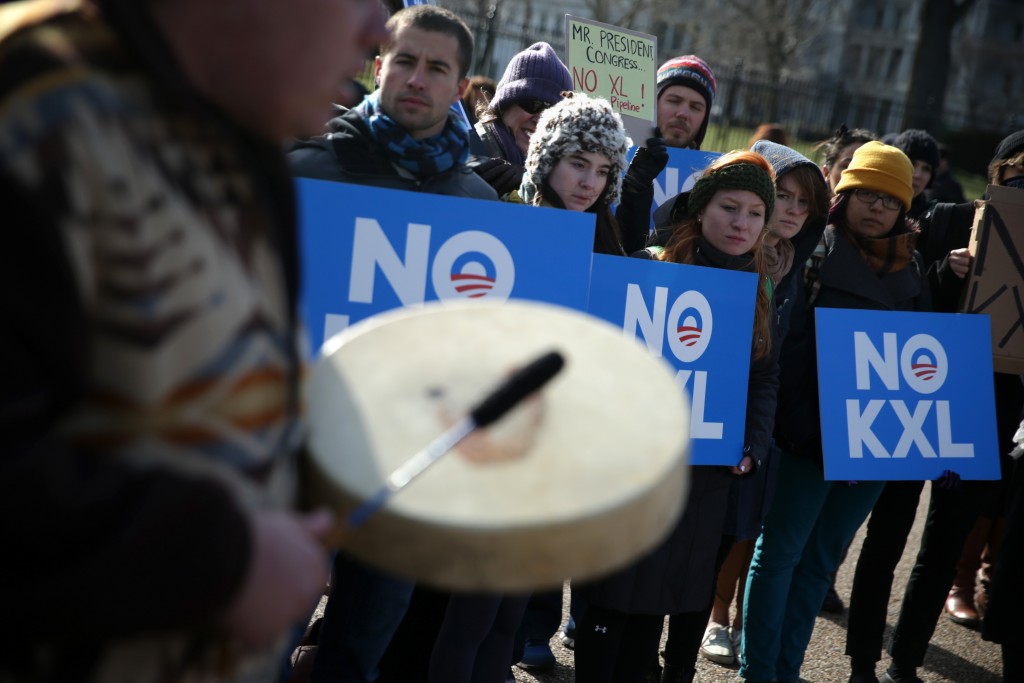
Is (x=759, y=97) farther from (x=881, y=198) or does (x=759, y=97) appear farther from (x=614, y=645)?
(x=614, y=645)

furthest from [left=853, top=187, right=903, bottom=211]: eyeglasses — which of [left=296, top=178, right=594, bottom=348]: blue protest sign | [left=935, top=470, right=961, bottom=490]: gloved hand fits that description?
[left=296, top=178, right=594, bottom=348]: blue protest sign

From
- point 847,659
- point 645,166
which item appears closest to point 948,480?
point 847,659

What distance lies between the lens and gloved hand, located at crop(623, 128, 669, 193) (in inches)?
176

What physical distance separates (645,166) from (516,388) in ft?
10.9

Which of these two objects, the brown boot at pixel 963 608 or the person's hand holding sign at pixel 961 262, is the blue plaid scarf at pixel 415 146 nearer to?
the person's hand holding sign at pixel 961 262

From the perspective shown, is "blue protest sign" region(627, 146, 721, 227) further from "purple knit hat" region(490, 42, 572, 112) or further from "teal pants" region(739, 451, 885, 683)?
"teal pants" region(739, 451, 885, 683)

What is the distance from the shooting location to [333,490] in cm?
130

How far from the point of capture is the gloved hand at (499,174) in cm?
381

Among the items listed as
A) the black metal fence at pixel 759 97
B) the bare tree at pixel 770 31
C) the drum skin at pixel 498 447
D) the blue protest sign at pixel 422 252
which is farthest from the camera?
the bare tree at pixel 770 31

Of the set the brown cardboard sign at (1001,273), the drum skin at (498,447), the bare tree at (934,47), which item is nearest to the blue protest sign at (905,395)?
the brown cardboard sign at (1001,273)

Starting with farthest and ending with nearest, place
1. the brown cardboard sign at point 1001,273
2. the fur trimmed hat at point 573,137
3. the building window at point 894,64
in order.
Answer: the building window at point 894,64 < the brown cardboard sign at point 1001,273 < the fur trimmed hat at point 573,137

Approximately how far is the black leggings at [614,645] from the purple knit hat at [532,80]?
2.24 m

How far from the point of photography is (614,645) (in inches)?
133

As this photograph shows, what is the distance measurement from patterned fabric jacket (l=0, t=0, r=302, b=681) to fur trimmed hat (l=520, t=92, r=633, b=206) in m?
2.47
